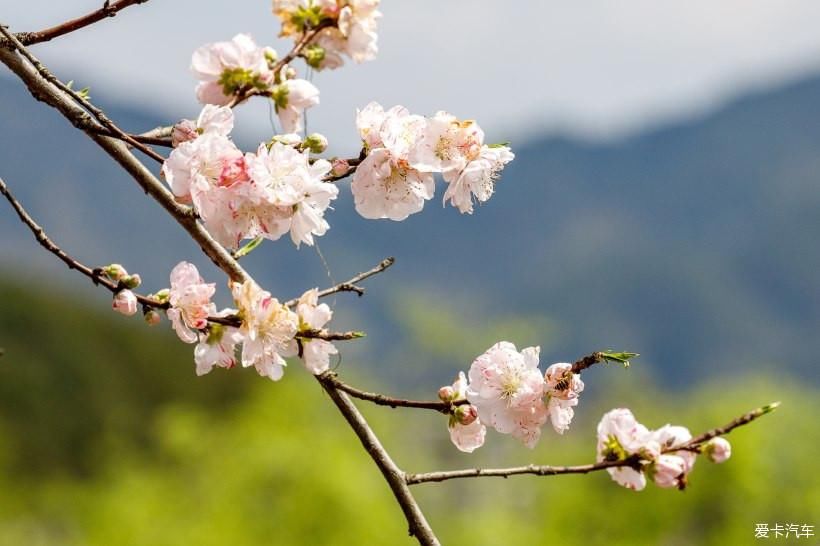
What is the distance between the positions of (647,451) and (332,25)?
102 centimetres

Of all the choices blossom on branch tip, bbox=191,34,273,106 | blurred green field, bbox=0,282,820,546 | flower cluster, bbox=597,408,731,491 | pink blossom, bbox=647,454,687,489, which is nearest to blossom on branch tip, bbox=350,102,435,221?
blossom on branch tip, bbox=191,34,273,106

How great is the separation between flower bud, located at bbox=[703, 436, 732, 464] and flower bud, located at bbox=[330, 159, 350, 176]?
2.90 feet

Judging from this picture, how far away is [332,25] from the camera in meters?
1.79

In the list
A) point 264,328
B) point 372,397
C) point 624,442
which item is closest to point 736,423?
point 624,442

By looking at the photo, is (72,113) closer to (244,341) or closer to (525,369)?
(244,341)

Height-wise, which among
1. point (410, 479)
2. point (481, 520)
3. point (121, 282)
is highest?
point (121, 282)

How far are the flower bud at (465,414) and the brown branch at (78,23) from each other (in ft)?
3.18

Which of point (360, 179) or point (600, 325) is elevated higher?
point (600, 325)

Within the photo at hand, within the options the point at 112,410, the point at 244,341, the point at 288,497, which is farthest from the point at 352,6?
the point at 112,410

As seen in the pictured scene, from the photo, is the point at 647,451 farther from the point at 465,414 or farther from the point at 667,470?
the point at 465,414

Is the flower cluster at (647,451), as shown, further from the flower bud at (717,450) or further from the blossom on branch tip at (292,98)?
the blossom on branch tip at (292,98)

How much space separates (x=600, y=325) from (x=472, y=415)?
202m

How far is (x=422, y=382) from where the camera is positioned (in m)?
79.3

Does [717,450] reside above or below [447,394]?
below
